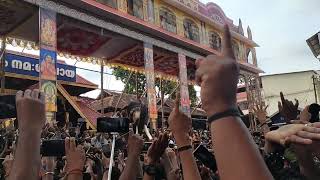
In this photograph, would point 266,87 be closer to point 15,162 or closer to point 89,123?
point 89,123

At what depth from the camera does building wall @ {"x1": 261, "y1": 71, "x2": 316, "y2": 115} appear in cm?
3653

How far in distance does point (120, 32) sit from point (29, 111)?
1246 centimetres

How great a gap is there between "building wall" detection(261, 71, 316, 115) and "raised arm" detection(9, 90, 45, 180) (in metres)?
36.2

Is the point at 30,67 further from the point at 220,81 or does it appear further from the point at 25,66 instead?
the point at 220,81

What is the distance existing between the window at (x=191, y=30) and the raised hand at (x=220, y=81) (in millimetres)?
16704

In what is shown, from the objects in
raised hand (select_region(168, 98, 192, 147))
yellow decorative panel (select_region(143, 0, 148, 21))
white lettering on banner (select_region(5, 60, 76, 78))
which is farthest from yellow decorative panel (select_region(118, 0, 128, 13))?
raised hand (select_region(168, 98, 192, 147))

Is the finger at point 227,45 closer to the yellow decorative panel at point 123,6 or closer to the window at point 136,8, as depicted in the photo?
the yellow decorative panel at point 123,6

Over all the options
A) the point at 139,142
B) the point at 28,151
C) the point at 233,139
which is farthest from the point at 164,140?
the point at 233,139

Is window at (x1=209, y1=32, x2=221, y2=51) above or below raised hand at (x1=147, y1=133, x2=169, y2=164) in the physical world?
above

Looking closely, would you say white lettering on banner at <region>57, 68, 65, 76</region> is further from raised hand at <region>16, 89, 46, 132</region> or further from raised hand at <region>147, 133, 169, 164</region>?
raised hand at <region>16, 89, 46, 132</region>

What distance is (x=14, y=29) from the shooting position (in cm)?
1309

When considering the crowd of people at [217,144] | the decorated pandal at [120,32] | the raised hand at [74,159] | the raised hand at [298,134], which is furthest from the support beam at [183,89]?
the raised hand at [298,134]

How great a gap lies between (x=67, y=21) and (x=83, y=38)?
2264 mm

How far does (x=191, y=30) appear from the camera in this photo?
1817 centimetres
